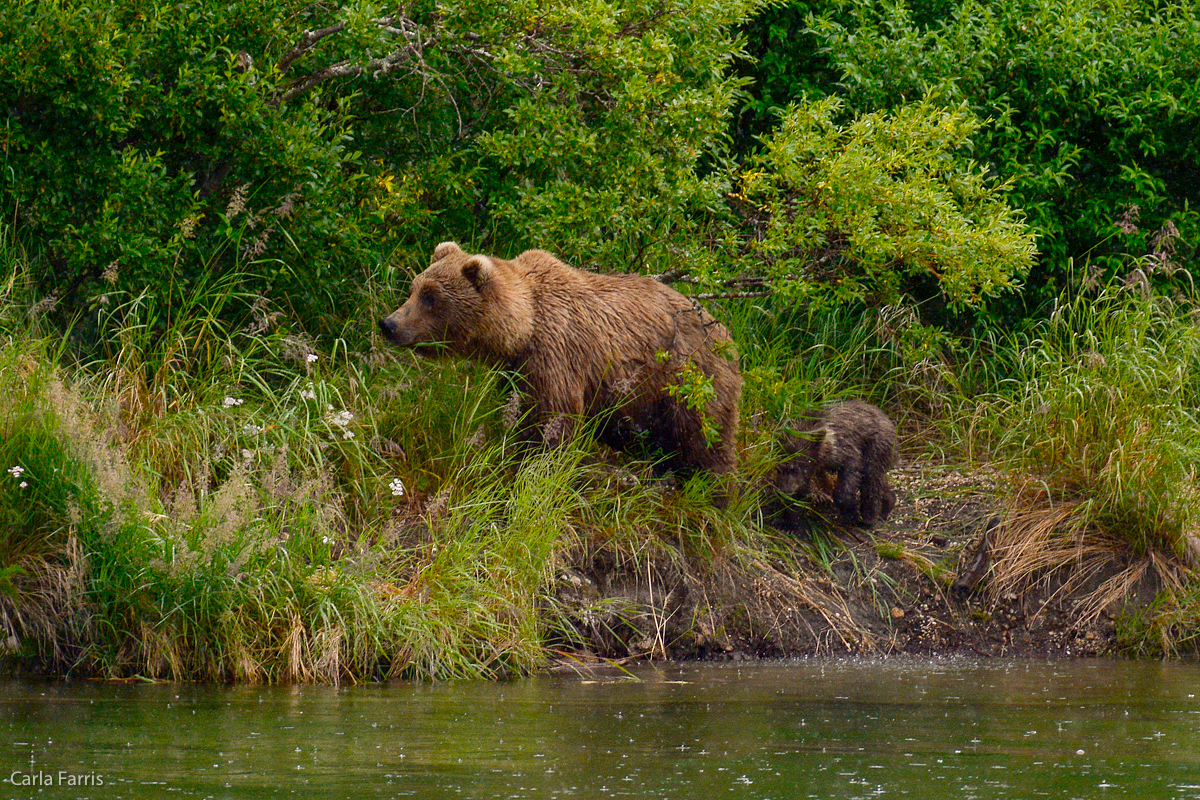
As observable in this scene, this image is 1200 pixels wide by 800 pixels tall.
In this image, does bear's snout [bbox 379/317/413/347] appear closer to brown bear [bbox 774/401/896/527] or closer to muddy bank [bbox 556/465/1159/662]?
muddy bank [bbox 556/465/1159/662]

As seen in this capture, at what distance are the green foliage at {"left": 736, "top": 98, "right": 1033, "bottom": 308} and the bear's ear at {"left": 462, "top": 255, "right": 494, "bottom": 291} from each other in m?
1.78

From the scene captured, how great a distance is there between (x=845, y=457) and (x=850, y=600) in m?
0.96

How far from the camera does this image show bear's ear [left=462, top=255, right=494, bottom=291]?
9023 millimetres

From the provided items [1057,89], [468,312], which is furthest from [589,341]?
[1057,89]

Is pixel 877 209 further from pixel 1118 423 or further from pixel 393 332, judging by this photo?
pixel 393 332

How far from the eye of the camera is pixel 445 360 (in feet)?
30.9

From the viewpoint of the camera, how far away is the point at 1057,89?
11422 millimetres

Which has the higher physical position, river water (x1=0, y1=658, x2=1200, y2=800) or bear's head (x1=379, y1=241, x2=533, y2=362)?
bear's head (x1=379, y1=241, x2=533, y2=362)

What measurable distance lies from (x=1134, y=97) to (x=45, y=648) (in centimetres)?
862

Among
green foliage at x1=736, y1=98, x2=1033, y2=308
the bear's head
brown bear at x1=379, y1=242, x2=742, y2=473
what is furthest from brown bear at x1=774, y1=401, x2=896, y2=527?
the bear's head

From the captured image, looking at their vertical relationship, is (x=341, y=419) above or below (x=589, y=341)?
below

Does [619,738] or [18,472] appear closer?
[619,738]

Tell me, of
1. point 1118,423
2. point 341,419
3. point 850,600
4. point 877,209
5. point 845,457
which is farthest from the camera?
point 845,457

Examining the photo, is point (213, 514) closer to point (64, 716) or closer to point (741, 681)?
point (64, 716)
